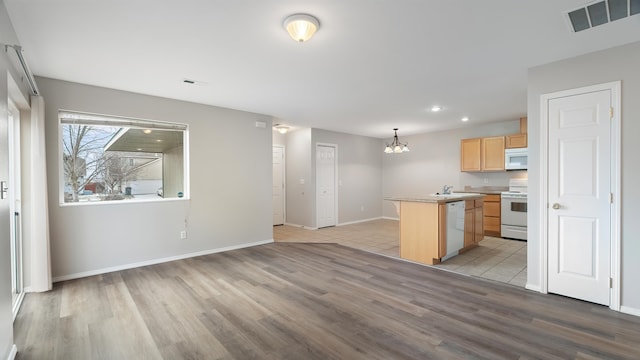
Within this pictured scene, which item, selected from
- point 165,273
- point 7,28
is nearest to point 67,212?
point 165,273

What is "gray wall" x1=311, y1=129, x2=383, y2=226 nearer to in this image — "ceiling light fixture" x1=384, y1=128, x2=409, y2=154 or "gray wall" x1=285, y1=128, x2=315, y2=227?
"gray wall" x1=285, y1=128, x2=315, y2=227

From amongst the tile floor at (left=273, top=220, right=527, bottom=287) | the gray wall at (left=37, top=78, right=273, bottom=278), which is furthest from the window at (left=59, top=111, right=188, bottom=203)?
the tile floor at (left=273, top=220, right=527, bottom=287)

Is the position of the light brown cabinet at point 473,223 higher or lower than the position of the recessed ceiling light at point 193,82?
lower

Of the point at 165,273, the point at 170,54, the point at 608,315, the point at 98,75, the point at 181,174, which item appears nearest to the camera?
the point at 608,315

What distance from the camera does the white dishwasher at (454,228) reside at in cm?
439

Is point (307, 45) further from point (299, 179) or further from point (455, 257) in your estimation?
point (299, 179)

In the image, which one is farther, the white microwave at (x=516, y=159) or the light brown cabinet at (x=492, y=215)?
the light brown cabinet at (x=492, y=215)

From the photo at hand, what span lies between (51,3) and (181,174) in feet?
9.56

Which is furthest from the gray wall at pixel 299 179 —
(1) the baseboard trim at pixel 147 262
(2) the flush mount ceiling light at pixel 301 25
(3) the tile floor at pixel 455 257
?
(2) the flush mount ceiling light at pixel 301 25

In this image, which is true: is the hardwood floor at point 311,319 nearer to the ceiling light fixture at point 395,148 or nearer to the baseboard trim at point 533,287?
the baseboard trim at point 533,287

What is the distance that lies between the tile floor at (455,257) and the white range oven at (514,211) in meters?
0.19

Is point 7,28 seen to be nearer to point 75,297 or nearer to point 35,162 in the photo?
point 35,162

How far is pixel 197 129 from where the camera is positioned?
4.72m

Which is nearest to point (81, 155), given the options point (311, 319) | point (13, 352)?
point (13, 352)
